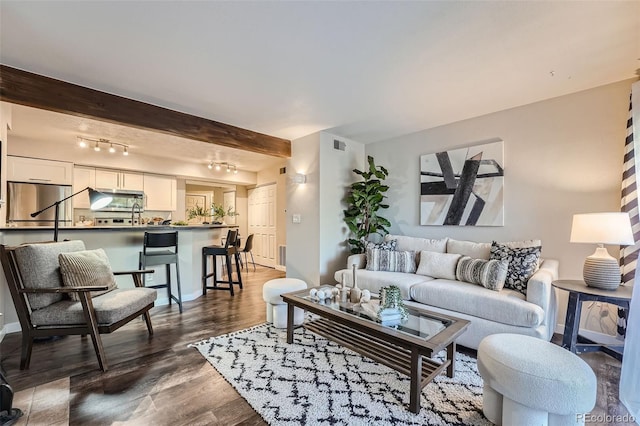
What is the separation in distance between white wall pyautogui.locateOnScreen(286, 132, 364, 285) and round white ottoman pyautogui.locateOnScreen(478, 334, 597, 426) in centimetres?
271

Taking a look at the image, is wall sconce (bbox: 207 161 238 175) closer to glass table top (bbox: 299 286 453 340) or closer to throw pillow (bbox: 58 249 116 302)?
throw pillow (bbox: 58 249 116 302)

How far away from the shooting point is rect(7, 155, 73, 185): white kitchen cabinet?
13.5 feet

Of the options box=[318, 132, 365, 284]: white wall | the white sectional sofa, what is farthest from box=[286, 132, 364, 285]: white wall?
the white sectional sofa

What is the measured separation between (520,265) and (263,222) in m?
5.31

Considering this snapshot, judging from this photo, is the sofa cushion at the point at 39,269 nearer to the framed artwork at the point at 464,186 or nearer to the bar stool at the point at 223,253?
the bar stool at the point at 223,253

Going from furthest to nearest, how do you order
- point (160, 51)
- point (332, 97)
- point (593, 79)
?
point (332, 97)
point (593, 79)
point (160, 51)

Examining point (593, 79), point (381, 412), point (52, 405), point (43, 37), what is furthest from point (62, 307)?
point (593, 79)

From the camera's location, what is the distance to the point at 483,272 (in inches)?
A: 106

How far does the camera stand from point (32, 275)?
2135mm

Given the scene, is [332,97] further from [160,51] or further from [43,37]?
[43,37]

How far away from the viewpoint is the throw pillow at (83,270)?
223cm

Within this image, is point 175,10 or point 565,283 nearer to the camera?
point 175,10

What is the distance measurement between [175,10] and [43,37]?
109 cm

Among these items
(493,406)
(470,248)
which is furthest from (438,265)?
(493,406)
